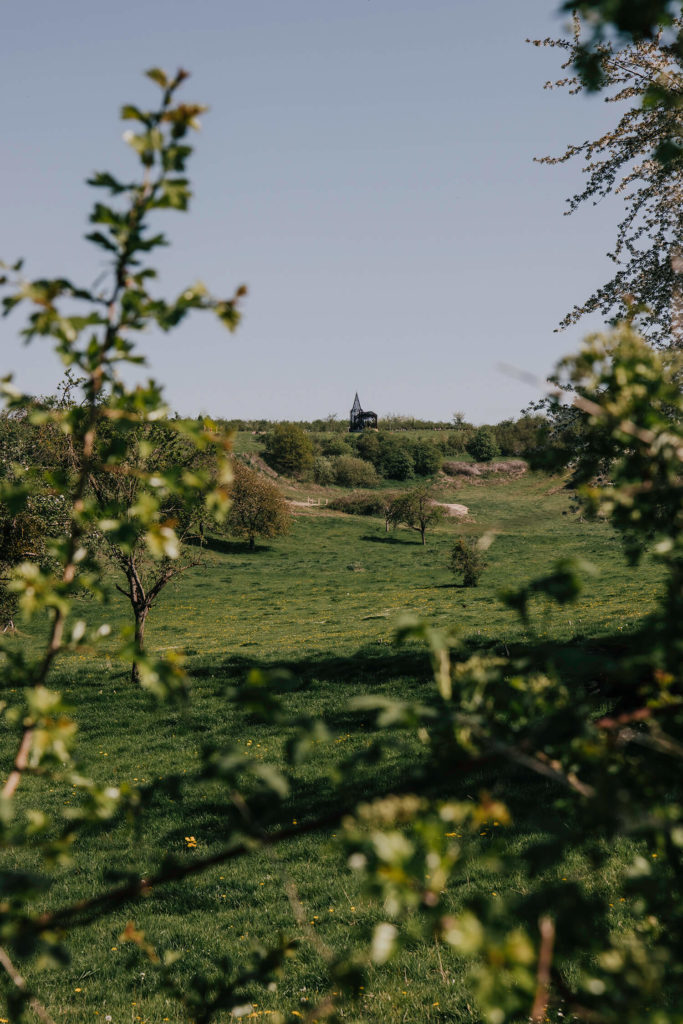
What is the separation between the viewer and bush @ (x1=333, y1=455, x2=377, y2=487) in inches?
3388

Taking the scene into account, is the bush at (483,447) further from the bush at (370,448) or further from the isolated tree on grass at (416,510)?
the isolated tree on grass at (416,510)

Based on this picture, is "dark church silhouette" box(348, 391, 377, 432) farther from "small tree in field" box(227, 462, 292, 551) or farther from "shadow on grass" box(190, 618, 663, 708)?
"shadow on grass" box(190, 618, 663, 708)

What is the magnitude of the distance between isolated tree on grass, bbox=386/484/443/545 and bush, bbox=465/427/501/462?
138 ft

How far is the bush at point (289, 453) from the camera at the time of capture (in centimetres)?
8506

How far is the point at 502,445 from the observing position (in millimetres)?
97938

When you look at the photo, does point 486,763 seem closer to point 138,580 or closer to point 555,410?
point 555,410

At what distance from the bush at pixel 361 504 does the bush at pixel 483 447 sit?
2902 cm

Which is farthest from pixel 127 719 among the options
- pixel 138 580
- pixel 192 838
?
pixel 192 838

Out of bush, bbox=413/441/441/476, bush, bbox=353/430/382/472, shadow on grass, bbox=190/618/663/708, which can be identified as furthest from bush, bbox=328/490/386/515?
shadow on grass, bbox=190/618/663/708

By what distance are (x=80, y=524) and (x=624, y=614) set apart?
19371 mm

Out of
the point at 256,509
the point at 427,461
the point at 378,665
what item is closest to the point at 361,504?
the point at 256,509

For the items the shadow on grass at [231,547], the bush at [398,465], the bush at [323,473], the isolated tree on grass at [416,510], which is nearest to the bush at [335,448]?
the bush at [398,465]

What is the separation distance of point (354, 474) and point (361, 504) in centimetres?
1395

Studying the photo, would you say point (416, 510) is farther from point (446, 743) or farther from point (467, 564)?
point (446, 743)
